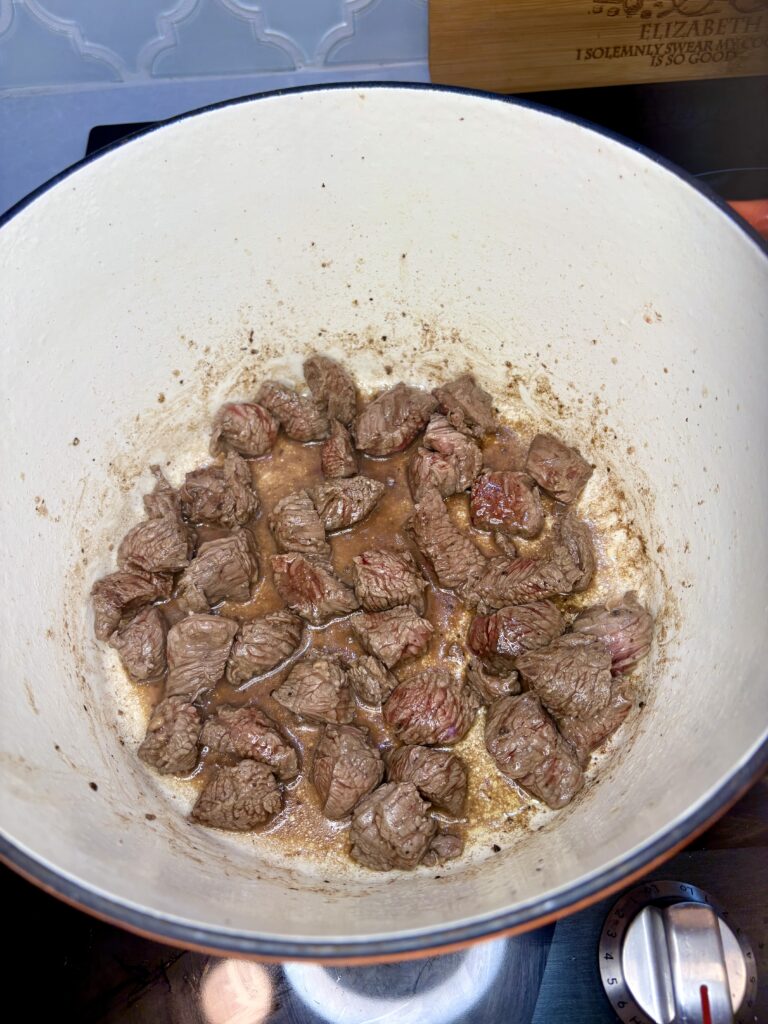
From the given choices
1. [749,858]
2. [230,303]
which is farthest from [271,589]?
[749,858]

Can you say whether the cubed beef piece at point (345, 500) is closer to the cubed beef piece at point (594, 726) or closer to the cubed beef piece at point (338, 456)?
the cubed beef piece at point (338, 456)

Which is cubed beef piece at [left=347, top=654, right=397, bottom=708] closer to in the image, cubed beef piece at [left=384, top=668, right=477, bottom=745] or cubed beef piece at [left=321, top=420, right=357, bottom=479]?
cubed beef piece at [left=384, top=668, right=477, bottom=745]

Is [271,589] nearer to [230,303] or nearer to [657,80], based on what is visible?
[230,303]

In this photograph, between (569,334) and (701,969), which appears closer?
(701,969)

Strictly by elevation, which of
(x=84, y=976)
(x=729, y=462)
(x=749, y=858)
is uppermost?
(x=729, y=462)

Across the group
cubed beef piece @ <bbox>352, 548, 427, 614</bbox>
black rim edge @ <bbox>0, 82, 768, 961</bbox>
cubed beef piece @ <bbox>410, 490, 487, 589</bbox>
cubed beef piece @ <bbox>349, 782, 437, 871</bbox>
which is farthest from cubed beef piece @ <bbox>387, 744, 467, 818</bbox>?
black rim edge @ <bbox>0, 82, 768, 961</bbox>

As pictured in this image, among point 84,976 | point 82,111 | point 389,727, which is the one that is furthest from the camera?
point 82,111

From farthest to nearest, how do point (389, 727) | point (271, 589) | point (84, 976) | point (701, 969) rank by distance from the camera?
1. point (271, 589)
2. point (389, 727)
3. point (84, 976)
4. point (701, 969)
